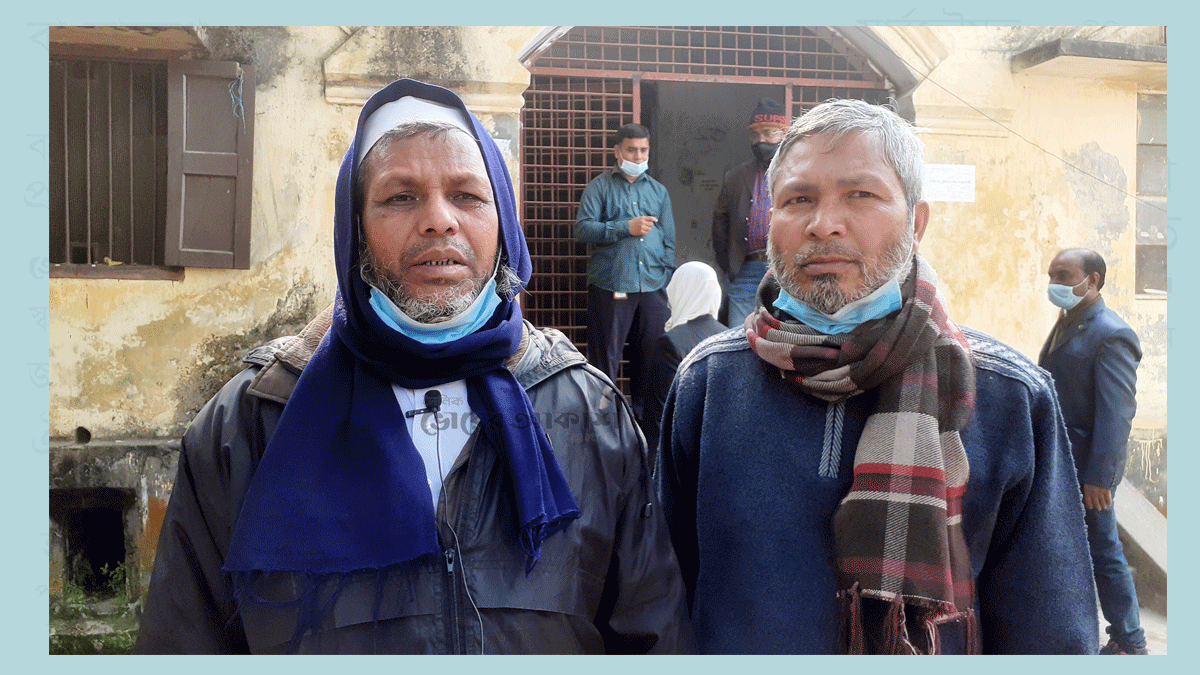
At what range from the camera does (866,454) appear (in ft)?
6.52

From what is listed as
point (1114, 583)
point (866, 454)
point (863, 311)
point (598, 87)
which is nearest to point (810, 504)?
point (866, 454)

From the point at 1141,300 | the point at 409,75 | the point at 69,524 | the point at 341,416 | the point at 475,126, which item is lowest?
the point at 69,524

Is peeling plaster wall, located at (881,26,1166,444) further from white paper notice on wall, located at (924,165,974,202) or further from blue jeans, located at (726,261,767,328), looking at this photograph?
blue jeans, located at (726,261,767,328)

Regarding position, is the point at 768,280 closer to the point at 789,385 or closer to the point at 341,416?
the point at 789,385

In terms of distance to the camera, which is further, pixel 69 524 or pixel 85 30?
pixel 69 524

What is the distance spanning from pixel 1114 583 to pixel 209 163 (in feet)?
10.9

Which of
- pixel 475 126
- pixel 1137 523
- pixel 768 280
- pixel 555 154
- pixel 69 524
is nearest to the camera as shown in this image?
pixel 475 126

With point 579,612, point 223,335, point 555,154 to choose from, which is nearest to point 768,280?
point 579,612

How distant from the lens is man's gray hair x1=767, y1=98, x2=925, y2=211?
2088mm

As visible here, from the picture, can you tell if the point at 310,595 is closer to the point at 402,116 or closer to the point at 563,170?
the point at 402,116

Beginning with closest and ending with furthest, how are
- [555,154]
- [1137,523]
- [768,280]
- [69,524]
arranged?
[768,280]
[1137,523]
[69,524]
[555,154]

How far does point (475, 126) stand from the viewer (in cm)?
207

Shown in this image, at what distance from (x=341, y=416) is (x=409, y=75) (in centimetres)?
145

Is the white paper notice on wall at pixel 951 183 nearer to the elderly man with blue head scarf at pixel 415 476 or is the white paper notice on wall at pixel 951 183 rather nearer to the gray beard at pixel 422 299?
the elderly man with blue head scarf at pixel 415 476
